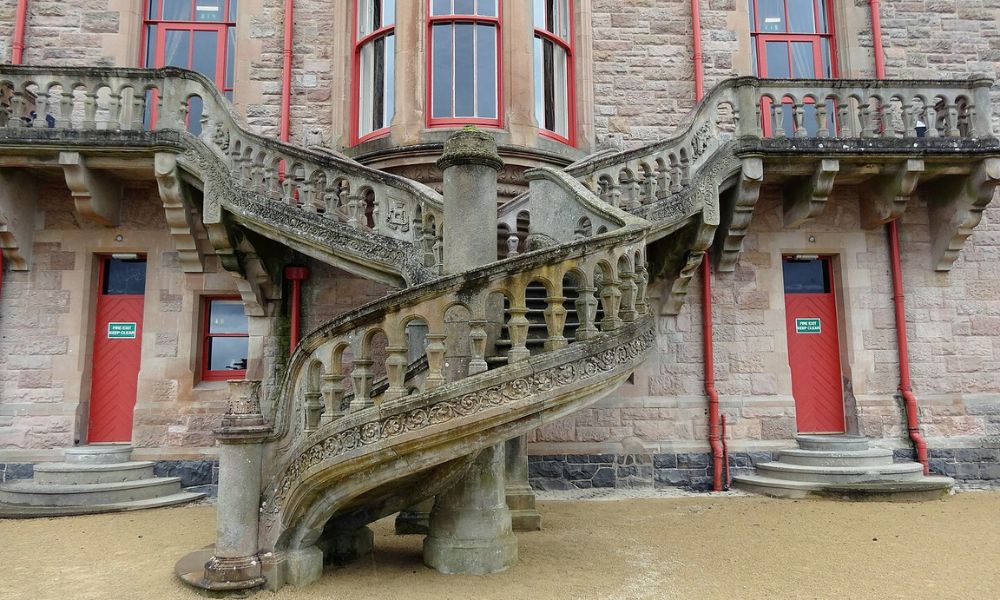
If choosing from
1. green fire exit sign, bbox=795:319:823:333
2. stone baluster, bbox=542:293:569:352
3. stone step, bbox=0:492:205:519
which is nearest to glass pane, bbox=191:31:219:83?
stone step, bbox=0:492:205:519

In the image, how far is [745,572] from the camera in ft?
15.7

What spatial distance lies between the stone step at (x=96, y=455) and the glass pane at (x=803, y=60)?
1064cm

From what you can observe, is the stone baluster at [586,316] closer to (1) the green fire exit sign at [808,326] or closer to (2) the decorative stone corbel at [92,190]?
(1) the green fire exit sign at [808,326]

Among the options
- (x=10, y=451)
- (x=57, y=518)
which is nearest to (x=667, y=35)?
(x=57, y=518)

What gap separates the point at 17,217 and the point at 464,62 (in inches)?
239

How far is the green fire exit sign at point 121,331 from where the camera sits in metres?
8.64

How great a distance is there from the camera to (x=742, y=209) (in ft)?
26.5

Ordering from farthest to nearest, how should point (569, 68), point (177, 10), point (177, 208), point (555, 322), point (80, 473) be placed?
point (177, 10), point (569, 68), point (177, 208), point (80, 473), point (555, 322)

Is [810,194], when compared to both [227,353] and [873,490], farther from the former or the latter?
[227,353]

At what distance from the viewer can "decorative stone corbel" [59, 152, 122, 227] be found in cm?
750

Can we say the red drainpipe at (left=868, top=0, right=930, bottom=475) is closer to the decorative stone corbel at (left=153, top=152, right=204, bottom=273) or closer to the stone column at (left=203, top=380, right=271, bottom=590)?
the stone column at (left=203, top=380, right=271, bottom=590)

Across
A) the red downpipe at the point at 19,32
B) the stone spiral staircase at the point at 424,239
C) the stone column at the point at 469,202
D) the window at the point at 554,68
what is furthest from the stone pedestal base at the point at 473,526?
the red downpipe at the point at 19,32

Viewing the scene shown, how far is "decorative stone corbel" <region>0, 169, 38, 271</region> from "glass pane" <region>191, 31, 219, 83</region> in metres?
2.75

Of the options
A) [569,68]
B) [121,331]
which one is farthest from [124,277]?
[569,68]
